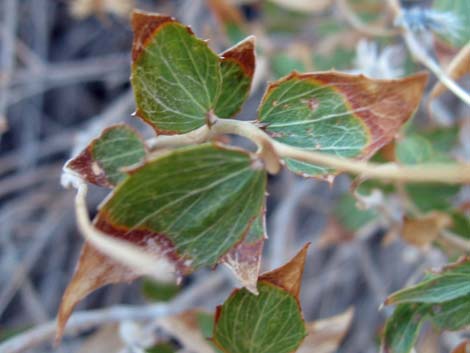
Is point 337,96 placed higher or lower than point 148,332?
higher

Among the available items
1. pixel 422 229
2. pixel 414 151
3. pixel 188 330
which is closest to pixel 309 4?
pixel 414 151

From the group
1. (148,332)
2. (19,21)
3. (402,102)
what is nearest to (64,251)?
(19,21)

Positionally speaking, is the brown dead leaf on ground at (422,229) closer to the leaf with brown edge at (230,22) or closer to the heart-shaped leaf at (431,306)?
the heart-shaped leaf at (431,306)

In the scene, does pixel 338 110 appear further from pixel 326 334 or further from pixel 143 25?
pixel 326 334

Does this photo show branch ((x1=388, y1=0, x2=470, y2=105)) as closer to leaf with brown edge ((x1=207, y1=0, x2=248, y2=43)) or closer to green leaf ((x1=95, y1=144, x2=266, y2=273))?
green leaf ((x1=95, y1=144, x2=266, y2=273))

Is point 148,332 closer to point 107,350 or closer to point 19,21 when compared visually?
point 107,350

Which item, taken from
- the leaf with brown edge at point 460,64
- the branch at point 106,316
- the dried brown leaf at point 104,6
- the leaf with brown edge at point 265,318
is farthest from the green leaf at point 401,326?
the dried brown leaf at point 104,6
